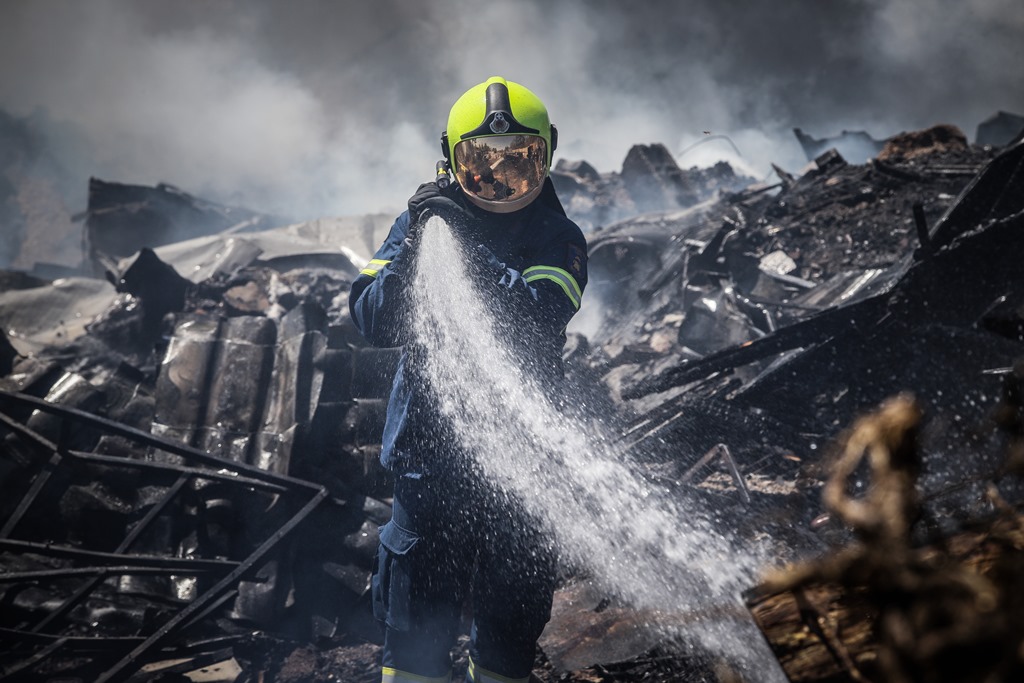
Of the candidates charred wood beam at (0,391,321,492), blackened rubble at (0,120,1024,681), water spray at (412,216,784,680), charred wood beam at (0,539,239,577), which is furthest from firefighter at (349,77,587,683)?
charred wood beam at (0,539,239,577)

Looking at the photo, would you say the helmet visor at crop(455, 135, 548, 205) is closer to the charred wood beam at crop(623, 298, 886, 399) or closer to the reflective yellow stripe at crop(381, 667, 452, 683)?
the reflective yellow stripe at crop(381, 667, 452, 683)

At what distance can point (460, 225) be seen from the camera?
2.42 metres

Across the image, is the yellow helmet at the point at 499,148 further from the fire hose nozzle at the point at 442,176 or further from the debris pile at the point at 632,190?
the debris pile at the point at 632,190

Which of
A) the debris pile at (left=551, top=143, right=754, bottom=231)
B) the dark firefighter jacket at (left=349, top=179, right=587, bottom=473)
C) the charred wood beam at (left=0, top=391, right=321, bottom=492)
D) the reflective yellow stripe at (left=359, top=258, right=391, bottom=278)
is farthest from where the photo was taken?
the debris pile at (left=551, top=143, right=754, bottom=231)

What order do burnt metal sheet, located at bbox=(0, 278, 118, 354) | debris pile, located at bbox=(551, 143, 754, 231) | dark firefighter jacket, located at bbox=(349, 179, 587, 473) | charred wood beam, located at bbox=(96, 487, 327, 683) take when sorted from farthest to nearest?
1. debris pile, located at bbox=(551, 143, 754, 231)
2. burnt metal sheet, located at bbox=(0, 278, 118, 354)
3. charred wood beam, located at bbox=(96, 487, 327, 683)
4. dark firefighter jacket, located at bbox=(349, 179, 587, 473)

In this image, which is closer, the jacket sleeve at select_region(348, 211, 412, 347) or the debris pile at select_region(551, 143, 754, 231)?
the jacket sleeve at select_region(348, 211, 412, 347)

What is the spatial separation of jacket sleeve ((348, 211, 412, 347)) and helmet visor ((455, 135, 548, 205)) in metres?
0.39

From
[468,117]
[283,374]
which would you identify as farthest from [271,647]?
[468,117]

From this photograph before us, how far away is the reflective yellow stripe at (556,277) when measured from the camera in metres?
2.28

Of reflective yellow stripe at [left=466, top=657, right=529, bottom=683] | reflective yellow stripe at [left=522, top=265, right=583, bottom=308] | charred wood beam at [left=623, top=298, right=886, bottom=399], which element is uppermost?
charred wood beam at [left=623, top=298, right=886, bottom=399]

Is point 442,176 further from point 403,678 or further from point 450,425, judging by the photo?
point 403,678

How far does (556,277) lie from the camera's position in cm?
229

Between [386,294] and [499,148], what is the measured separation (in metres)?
0.92

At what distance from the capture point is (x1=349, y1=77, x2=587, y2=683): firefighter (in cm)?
223
